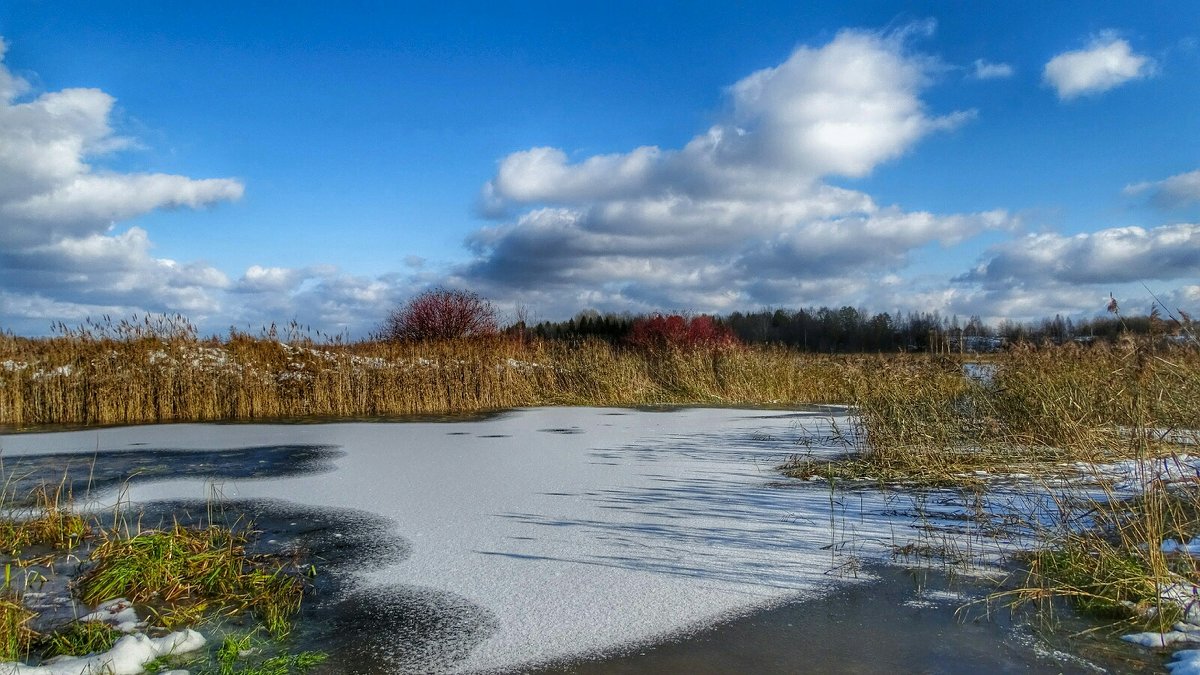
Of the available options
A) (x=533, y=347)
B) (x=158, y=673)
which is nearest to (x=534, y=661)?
(x=158, y=673)

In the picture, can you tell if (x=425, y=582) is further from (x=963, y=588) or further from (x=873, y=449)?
(x=873, y=449)

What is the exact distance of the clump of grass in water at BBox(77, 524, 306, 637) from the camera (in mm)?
3004

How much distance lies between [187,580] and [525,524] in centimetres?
169

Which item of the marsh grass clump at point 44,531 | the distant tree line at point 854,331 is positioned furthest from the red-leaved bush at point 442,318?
the marsh grass clump at point 44,531

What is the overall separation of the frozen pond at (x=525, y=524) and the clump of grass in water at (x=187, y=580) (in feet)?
0.71

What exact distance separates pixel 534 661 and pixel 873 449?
166 inches

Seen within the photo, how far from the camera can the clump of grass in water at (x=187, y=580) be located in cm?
300

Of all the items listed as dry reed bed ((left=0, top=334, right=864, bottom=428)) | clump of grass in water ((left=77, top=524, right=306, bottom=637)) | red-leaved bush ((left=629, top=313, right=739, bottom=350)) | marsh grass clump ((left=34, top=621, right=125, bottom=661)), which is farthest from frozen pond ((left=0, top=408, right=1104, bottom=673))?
red-leaved bush ((left=629, top=313, right=739, bottom=350))

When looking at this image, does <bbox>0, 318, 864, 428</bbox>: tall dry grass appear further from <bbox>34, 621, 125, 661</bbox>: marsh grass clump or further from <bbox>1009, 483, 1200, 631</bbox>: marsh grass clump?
<bbox>34, 621, 125, 661</bbox>: marsh grass clump

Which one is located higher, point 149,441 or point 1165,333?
point 1165,333

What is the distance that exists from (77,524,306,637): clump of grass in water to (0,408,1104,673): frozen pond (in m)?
0.22

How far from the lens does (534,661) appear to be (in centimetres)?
247

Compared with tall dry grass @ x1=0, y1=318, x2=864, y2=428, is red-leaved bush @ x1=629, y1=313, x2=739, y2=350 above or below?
above

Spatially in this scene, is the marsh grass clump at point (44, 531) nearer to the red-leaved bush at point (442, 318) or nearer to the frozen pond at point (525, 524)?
the frozen pond at point (525, 524)
